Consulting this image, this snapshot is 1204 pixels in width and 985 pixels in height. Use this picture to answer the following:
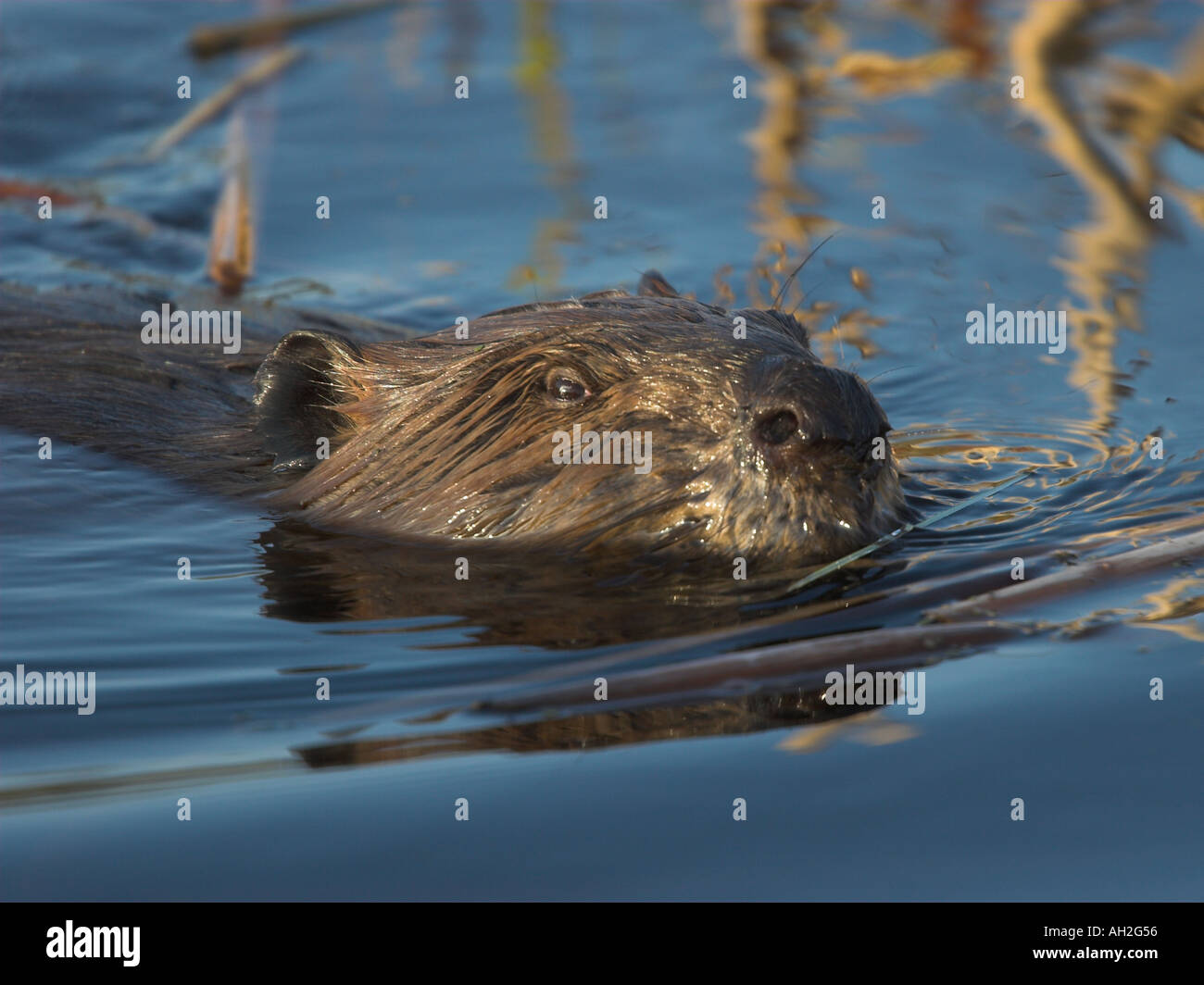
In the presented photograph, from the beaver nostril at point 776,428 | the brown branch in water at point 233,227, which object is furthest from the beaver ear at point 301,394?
the brown branch in water at point 233,227

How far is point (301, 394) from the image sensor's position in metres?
4.80

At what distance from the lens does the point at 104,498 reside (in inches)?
194

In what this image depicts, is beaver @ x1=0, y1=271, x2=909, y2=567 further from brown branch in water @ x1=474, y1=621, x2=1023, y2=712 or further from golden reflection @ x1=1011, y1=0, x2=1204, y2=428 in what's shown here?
golden reflection @ x1=1011, y1=0, x2=1204, y2=428

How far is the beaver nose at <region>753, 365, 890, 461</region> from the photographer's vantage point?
3.89 m

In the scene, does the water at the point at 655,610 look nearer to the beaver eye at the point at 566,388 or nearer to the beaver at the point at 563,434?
the beaver at the point at 563,434

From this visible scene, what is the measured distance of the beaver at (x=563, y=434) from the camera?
13.2ft

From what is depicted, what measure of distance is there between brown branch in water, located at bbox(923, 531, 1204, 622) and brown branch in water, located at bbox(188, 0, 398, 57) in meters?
6.61

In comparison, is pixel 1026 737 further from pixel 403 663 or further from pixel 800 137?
pixel 800 137

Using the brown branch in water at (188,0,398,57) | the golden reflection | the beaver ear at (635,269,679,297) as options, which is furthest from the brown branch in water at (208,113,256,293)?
the golden reflection

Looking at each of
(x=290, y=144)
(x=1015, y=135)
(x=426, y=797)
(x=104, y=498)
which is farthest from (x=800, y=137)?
(x=426, y=797)

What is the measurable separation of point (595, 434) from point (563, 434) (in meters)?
0.08

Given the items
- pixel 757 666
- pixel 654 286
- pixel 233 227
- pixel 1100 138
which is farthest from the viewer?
pixel 233 227

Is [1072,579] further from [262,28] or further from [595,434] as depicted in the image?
[262,28]

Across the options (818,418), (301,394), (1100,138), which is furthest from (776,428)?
(1100,138)
